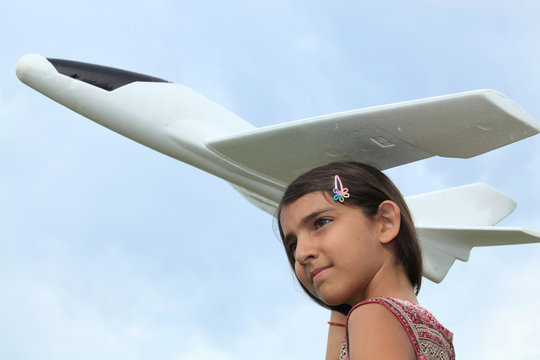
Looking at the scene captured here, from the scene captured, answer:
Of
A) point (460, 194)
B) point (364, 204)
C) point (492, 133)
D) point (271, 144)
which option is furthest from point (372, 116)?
point (460, 194)

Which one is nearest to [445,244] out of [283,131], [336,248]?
[283,131]

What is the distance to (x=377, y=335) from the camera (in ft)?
6.44

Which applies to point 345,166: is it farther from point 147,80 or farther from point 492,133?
point 147,80

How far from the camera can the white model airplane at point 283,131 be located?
428cm

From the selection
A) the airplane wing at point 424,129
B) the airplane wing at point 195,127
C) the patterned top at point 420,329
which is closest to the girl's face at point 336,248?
the patterned top at point 420,329

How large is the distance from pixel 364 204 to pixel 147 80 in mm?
4709

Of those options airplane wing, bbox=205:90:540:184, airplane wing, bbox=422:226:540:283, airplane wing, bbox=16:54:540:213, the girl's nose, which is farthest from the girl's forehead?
airplane wing, bbox=422:226:540:283

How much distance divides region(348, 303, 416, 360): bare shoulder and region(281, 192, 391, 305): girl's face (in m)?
0.28

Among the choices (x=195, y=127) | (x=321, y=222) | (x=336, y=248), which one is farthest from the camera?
(x=195, y=127)

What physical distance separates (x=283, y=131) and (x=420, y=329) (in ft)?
12.6

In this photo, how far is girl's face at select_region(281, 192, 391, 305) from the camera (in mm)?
2330

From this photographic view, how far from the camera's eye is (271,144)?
19.9 ft

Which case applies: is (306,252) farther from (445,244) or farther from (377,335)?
(445,244)

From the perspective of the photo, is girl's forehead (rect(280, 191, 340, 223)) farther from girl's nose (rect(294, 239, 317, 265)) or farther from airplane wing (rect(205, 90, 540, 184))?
airplane wing (rect(205, 90, 540, 184))
